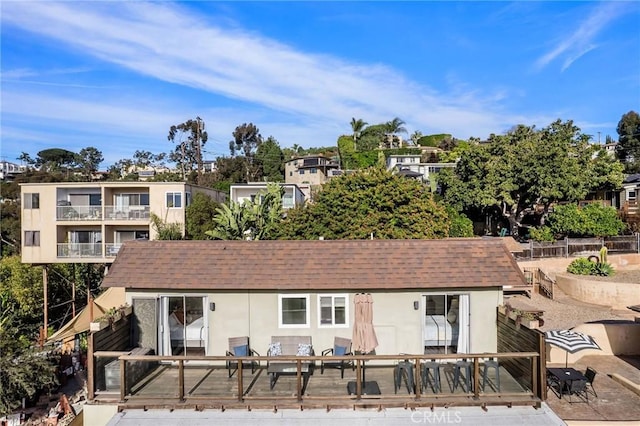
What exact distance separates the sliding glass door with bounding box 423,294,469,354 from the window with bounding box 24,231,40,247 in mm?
30315

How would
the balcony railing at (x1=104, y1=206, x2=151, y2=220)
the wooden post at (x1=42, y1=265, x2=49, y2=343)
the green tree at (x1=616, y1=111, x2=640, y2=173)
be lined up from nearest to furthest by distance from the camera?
the wooden post at (x1=42, y1=265, x2=49, y2=343), the balcony railing at (x1=104, y1=206, x2=151, y2=220), the green tree at (x1=616, y1=111, x2=640, y2=173)

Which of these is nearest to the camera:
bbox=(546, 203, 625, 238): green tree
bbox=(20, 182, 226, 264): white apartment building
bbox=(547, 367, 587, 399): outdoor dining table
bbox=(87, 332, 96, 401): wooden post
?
bbox=(87, 332, 96, 401): wooden post

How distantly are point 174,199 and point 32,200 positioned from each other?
1019cm

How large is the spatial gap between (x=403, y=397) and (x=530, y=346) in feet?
10.5

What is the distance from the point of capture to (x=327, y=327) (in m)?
11.2

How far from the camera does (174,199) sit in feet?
104

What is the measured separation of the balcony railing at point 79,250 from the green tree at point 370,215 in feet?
48.2

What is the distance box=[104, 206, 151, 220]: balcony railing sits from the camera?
101ft

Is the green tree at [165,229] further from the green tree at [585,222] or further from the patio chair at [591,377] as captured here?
the green tree at [585,222]

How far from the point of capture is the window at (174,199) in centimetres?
3152

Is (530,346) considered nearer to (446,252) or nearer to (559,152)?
(446,252)

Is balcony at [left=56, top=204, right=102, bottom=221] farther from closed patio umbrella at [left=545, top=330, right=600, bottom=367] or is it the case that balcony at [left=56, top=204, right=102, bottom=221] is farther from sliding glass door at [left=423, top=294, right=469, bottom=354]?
closed patio umbrella at [left=545, top=330, right=600, bottom=367]

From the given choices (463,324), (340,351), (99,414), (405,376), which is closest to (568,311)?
(463,324)

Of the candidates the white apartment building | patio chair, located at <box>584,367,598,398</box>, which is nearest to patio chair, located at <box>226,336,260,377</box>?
patio chair, located at <box>584,367,598,398</box>
